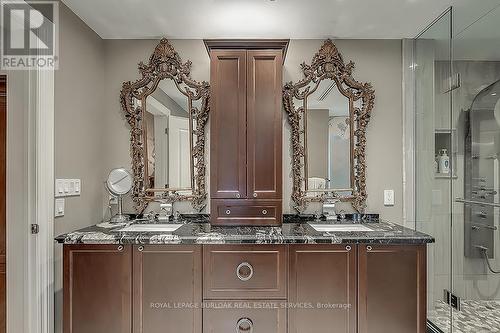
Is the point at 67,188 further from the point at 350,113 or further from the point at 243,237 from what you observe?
the point at 350,113

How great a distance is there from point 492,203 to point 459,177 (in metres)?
0.26

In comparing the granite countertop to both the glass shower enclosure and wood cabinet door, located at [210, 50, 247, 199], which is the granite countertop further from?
the glass shower enclosure

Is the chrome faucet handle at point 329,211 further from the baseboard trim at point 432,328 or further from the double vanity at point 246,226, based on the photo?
the baseboard trim at point 432,328

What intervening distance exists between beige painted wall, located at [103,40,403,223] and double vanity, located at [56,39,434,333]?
81 millimetres

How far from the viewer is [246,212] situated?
2287mm

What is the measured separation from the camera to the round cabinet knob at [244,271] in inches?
76.1

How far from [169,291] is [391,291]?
4.44ft

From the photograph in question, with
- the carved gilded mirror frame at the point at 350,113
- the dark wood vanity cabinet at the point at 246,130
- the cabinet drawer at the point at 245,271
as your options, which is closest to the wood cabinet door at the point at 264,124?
the dark wood vanity cabinet at the point at 246,130

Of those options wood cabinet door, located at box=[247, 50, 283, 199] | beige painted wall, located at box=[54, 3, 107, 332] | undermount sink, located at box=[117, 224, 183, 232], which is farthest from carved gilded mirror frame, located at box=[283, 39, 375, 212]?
beige painted wall, located at box=[54, 3, 107, 332]

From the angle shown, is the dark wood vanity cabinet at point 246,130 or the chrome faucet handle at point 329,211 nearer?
the dark wood vanity cabinet at point 246,130

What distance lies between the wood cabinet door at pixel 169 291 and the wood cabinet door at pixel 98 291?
0.06 m

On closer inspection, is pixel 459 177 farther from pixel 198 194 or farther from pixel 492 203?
pixel 198 194

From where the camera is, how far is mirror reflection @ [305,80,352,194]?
261 cm

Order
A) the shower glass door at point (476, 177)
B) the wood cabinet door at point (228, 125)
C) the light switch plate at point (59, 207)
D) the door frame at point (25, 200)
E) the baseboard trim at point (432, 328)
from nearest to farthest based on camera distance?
the door frame at point (25, 200)
the light switch plate at point (59, 207)
the shower glass door at point (476, 177)
the wood cabinet door at point (228, 125)
the baseboard trim at point (432, 328)
